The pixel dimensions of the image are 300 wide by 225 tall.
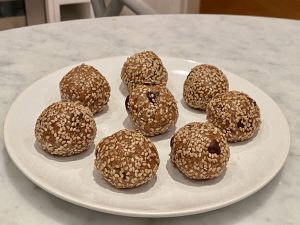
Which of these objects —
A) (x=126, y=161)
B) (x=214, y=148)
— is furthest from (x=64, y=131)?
(x=214, y=148)

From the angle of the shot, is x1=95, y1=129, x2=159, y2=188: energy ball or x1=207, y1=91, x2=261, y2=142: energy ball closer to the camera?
x1=95, y1=129, x2=159, y2=188: energy ball

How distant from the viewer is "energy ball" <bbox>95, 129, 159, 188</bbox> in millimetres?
746

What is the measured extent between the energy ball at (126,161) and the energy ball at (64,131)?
0.05 meters

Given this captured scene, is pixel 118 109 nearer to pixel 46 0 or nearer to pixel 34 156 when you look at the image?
pixel 34 156

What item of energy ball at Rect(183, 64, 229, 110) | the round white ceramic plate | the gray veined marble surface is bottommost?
the gray veined marble surface

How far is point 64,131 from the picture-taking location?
81 cm

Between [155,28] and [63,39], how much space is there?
265 millimetres

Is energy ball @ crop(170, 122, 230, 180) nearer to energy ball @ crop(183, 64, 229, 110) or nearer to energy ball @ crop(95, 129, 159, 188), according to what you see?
energy ball @ crop(95, 129, 159, 188)

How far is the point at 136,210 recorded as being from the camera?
0.71 metres

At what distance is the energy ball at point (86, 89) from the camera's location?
3.08 feet

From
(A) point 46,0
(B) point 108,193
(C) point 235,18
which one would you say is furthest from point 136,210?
(A) point 46,0

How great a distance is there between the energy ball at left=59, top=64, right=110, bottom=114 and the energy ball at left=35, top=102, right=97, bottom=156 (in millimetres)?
98

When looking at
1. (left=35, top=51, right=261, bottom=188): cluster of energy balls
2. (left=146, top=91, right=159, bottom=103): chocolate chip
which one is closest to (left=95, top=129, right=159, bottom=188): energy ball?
(left=35, top=51, right=261, bottom=188): cluster of energy balls

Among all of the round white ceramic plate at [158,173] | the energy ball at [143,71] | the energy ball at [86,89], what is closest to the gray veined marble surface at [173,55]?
the round white ceramic plate at [158,173]
